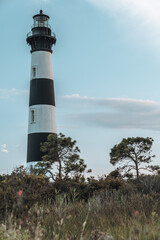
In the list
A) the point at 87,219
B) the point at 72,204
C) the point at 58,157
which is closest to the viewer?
the point at 87,219

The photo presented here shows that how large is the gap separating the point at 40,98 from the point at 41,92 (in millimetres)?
513

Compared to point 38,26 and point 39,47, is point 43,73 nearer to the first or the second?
point 39,47

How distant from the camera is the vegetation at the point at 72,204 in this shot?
17.8ft

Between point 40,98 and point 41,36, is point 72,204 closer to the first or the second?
point 40,98

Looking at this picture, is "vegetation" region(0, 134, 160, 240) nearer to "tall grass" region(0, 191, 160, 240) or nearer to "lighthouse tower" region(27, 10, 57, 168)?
"tall grass" region(0, 191, 160, 240)

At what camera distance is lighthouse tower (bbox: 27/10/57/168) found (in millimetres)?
27625

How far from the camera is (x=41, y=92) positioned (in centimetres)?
2800

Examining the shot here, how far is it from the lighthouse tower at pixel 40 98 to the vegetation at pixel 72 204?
1.44 metres

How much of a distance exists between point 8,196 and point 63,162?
50.9 ft

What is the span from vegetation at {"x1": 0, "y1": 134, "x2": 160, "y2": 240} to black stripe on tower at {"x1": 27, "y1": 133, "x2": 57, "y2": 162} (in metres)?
0.76

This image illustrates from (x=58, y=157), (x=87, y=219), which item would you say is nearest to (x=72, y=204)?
(x=87, y=219)

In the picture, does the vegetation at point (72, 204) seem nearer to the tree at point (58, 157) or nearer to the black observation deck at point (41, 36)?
the tree at point (58, 157)

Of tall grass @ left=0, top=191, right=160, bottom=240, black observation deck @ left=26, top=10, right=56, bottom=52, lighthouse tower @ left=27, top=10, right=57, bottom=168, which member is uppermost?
black observation deck @ left=26, top=10, right=56, bottom=52


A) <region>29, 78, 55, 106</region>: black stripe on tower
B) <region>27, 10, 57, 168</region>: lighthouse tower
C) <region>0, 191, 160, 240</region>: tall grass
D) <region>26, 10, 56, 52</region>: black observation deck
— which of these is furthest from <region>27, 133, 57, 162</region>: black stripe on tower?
<region>0, 191, 160, 240</region>: tall grass
